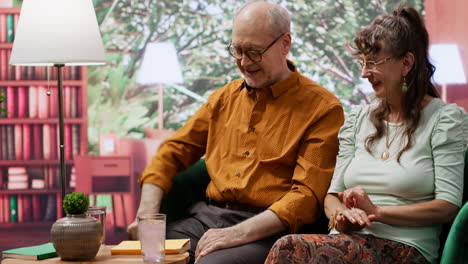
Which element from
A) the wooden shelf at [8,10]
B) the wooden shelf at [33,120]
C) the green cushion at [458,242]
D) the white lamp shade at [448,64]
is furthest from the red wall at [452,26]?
the green cushion at [458,242]

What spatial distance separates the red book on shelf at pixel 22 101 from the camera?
5.83m

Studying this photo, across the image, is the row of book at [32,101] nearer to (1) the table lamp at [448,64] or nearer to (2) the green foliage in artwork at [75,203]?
(1) the table lamp at [448,64]

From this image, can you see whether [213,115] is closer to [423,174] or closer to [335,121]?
[335,121]

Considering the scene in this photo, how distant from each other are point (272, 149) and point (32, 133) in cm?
368

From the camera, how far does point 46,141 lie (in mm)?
5848

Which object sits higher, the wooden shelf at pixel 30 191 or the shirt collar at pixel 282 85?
the shirt collar at pixel 282 85

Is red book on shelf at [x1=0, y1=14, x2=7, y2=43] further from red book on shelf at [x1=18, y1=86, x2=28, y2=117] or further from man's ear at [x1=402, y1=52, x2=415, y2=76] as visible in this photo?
man's ear at [x1=402, y1=52, x2=415, y2=76]

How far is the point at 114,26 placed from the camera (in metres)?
6.07

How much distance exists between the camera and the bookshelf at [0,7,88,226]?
5.83 m

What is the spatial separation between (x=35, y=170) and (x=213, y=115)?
3.46 metres

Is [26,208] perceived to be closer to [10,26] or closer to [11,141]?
[11,141]

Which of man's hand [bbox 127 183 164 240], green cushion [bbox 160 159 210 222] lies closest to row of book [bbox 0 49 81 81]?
green cushion [bbox 160 159 210 222]

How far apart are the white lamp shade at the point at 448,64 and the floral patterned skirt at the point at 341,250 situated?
145 inches

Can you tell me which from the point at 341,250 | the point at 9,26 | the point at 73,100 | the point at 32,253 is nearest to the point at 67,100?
the point at 73,100
